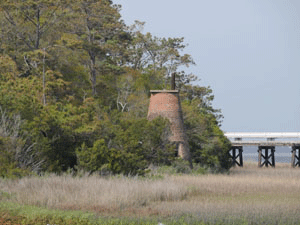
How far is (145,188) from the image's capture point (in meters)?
21.2

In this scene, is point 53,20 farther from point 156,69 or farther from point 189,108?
point 156,69

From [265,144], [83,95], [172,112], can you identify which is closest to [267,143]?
[265,144]

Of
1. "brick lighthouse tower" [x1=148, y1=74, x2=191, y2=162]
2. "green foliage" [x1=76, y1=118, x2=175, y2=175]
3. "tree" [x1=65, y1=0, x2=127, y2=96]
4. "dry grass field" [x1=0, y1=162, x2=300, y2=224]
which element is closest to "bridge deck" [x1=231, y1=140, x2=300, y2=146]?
"tree" [x1=65, y1=0, x2=127, y2=96]

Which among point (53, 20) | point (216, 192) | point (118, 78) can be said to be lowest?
point (216, 192)

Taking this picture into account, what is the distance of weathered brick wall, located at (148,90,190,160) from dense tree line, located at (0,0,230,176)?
135 cm

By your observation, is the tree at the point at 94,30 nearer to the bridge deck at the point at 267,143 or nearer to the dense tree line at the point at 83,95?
the dense tree line at the point at 83,95

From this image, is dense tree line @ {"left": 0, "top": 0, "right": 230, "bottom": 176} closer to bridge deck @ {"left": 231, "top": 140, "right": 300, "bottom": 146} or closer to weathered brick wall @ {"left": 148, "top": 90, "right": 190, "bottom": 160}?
weathered brick wall @ {"left": 148, "top": 90, "right": 190, "bottom": 160}

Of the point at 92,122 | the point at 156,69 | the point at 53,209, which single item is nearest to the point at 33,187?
the point at 53,209

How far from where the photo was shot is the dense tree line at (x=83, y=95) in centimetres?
2733

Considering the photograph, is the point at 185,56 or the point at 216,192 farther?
the point at 185,56

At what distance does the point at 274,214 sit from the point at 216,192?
8.59 m

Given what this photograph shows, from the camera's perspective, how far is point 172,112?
37.1 m

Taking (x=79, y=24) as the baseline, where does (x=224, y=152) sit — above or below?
below

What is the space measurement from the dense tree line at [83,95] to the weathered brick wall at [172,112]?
1.35 meters
